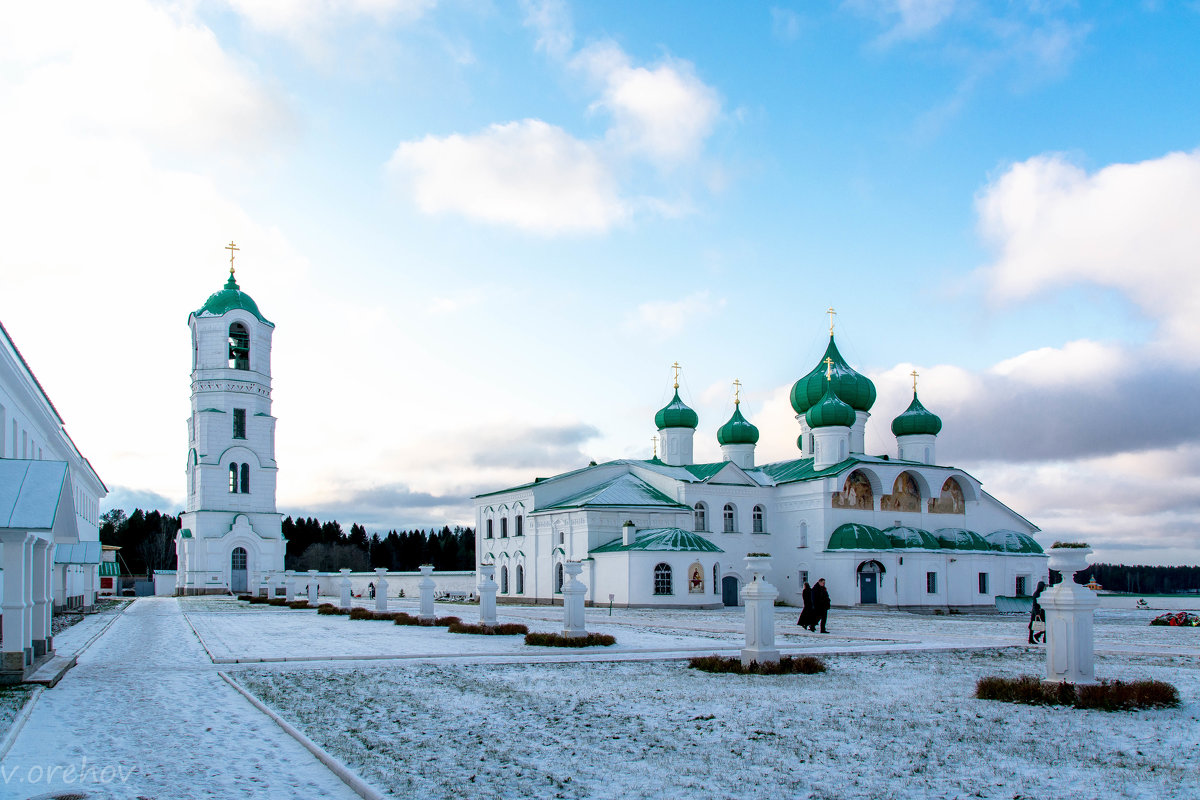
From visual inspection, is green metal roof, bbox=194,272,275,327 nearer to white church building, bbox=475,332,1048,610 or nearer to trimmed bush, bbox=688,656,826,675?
white church building, bbox=475,332,1048,610

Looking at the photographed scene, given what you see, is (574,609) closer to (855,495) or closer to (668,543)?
(668,543)

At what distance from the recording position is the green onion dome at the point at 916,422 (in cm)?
4538

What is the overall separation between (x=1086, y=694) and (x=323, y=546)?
311 ft

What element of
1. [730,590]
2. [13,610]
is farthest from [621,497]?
[13,610]

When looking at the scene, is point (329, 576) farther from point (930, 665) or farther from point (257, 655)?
point (930, 665)

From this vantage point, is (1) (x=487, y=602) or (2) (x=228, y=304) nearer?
(1) (x=487, y=602)

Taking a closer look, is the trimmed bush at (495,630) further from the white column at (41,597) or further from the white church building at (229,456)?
the white church building at (229,456)

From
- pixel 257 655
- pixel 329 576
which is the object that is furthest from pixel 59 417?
pixel 329 576

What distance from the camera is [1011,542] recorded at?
43.7 meters

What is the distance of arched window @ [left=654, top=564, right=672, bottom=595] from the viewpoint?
38625 millimetres

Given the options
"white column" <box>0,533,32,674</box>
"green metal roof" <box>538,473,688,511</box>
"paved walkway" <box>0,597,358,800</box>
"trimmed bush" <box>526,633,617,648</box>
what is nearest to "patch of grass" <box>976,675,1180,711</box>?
"paved walkway" <box>0,597,358,800</box>

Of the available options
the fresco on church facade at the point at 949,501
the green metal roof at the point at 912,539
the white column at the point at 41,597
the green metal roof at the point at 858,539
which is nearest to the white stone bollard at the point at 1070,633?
the white column at the point at 41,597

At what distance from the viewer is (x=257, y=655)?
14766mm

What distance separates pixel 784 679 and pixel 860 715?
2.98 meters
